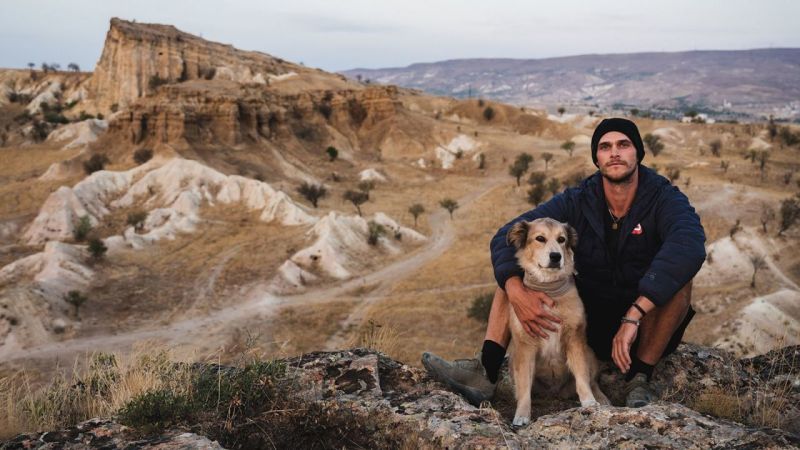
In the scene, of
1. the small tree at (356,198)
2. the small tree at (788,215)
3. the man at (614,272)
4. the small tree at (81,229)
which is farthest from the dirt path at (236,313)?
the small tree at (788,215)

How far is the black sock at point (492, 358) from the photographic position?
5.44m

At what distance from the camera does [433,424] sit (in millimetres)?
4094

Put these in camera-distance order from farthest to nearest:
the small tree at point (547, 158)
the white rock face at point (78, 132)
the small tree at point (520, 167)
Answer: the white rock face at point (78, 132) → the small tree at point (547, 158) → the small tree at point (520, 167)

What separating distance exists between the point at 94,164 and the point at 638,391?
5741cm

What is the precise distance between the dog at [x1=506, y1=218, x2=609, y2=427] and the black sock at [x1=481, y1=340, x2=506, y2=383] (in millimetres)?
172

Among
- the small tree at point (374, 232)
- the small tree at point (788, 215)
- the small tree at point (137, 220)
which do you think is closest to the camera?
the small tree at point (788, 215)

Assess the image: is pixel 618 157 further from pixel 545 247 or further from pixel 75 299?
pixel 75 299

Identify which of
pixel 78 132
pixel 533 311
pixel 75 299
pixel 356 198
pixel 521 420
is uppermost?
pixel 78 132

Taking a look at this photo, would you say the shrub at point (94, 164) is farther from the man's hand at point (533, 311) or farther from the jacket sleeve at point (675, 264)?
the jacket sleeve at point (675, 264)

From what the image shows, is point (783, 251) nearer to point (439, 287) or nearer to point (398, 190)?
point (439, 287)

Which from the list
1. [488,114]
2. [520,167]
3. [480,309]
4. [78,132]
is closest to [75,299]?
[480,309]

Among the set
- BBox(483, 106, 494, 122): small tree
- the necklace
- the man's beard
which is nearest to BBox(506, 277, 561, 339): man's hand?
the necklace

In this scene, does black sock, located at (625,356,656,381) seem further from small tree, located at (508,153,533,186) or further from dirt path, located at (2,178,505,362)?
small tree, located at (508,153,533,186)

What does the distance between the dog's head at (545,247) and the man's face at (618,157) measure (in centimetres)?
74
